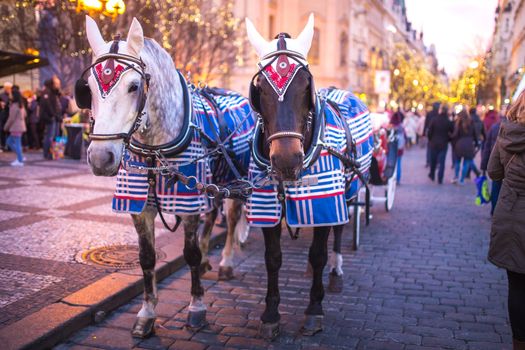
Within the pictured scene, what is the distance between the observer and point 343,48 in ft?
172

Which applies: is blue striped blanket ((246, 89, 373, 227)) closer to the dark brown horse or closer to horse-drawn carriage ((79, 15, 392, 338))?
horse-drawn carriage ((79, 15, 392, 338))

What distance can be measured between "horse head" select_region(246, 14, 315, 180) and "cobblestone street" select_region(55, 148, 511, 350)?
161 cm

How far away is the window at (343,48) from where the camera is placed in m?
51.5

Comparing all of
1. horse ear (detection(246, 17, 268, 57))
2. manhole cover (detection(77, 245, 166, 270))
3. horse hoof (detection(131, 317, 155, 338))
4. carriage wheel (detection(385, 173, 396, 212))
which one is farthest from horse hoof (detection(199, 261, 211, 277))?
carriage wheel (detection(385, 173, 396, 212))

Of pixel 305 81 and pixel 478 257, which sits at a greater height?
pixel 305 81

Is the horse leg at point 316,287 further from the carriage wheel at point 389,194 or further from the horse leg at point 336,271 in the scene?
the carriage wheel at point 389,194

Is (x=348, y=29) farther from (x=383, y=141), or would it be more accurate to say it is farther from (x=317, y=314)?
(x=317, y=314)

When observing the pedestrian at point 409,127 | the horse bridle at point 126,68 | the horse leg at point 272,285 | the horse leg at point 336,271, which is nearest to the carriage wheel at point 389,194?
the horse leg at point 336,271

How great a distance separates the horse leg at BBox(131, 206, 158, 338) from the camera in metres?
4.41

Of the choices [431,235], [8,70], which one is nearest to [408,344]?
[431,235]

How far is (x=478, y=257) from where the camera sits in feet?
23.0

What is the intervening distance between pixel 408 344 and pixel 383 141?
5.16 meters

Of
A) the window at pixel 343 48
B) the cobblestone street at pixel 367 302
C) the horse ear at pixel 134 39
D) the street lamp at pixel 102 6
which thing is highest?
the window at pixel 343 48

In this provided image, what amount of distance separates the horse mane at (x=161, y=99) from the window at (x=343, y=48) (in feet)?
160
